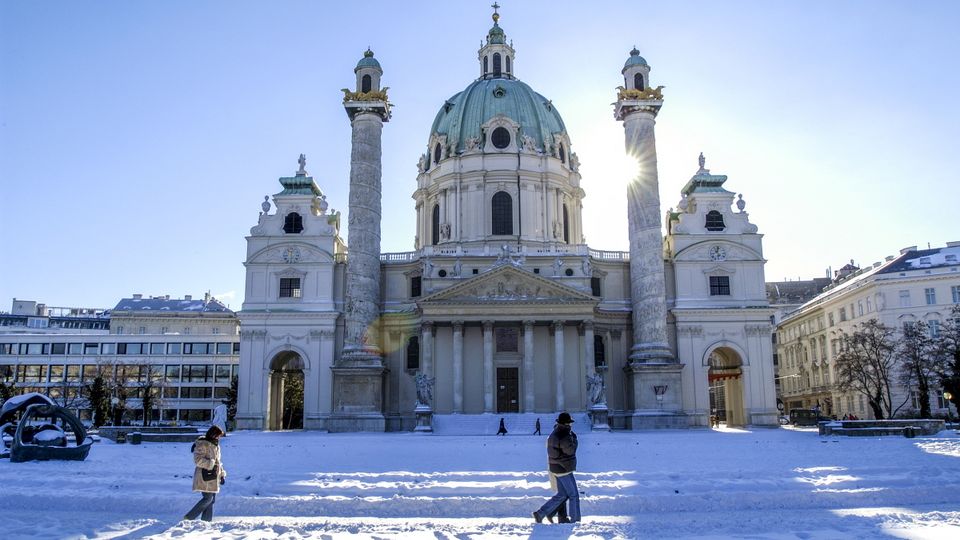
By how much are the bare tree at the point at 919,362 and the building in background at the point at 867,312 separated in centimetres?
138

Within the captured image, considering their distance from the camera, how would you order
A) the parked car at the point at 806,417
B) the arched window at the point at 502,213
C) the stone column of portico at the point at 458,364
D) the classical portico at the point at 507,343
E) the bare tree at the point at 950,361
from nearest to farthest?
the bare tree at the point at 950,361
the stone column of portico at the point at 458,364
the classical portico at the point at 507,343
the parked car at the point at 806,417
the arched window at the point at 502,213

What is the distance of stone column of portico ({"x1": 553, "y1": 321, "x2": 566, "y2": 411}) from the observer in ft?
166

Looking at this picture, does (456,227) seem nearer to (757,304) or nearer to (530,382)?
(530,382)

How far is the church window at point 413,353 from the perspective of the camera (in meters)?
54.7

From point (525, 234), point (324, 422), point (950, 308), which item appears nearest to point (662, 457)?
point (324, 422)

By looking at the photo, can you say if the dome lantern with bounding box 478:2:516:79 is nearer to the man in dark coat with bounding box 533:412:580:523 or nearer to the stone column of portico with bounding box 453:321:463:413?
the stone column of portico with bounding box 453:321:463:413

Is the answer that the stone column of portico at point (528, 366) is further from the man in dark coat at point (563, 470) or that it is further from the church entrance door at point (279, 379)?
the man in dark coat at point (563, 470)

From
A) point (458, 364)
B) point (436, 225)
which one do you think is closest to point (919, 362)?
point (458, 364)

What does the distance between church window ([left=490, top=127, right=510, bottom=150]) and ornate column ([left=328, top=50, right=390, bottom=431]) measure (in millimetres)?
11068

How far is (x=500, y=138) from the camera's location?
205ft

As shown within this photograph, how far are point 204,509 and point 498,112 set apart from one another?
5368 cm

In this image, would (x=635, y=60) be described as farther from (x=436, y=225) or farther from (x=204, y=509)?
(x=204, y=509)

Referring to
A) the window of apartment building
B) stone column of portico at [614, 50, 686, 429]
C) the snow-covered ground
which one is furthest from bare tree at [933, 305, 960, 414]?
the window of apartment building

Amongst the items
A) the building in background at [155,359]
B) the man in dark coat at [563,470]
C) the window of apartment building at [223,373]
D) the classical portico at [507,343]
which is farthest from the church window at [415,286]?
the man in dark coat at [563,470]
